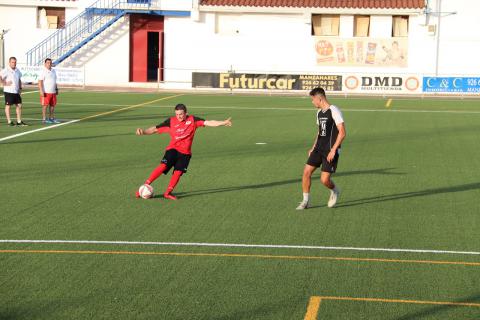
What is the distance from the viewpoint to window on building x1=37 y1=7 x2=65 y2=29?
50.7m

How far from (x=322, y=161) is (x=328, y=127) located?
526 mm

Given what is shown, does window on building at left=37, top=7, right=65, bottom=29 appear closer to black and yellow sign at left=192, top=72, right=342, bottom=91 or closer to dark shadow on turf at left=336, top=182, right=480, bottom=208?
black and yellow sign at left=192, top=72, right=342, bottom=91

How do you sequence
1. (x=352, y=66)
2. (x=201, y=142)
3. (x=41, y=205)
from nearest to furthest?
1. (x=41, y=205)
2. (x=201, y=142)
3. (x=352, y=66)

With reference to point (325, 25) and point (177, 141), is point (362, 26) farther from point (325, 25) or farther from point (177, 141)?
point (177, 141)

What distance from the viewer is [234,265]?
33.2ft

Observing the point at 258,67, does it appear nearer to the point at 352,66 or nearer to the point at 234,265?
the point at 352,66

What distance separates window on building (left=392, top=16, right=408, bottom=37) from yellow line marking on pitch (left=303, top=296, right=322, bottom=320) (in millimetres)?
41109

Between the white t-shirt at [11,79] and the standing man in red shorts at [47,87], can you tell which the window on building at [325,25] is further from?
the white t-shirt at [11,79]

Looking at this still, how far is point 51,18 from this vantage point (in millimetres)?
50844

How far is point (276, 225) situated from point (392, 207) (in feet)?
7.64

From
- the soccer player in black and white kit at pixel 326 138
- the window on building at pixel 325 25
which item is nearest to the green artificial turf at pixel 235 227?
the soccer player in black and white kit at pixel 326 138

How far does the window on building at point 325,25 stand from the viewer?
160 feet

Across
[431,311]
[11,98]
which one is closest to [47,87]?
[11,98]

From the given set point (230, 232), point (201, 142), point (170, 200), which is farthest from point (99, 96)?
point (230, 232)
